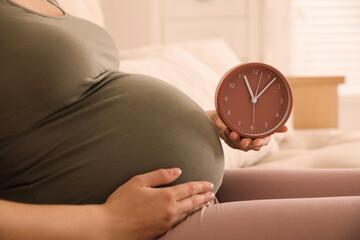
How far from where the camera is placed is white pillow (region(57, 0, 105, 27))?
125cm

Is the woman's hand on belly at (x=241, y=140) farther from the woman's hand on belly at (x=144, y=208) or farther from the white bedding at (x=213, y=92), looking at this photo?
the white bedding at (x=213, y=92)

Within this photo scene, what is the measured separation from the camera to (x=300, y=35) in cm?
332

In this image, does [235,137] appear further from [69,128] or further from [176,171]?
[69,128]

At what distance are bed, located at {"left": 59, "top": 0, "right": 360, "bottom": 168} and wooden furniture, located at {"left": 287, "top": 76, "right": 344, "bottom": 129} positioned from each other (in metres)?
0.32

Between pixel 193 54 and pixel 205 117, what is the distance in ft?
3.02

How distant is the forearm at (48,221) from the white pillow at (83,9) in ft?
2.28

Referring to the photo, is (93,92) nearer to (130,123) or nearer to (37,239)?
(130,123)

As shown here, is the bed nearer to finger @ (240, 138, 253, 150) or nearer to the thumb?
finger @ (240, 138, 253, 150)

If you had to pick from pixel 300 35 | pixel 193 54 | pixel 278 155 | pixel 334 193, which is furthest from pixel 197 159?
pixel 300 35

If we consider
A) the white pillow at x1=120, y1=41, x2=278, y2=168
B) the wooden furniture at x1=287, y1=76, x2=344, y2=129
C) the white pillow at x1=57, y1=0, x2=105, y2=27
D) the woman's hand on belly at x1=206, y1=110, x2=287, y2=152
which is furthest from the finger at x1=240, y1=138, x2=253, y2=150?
the wooden furniture at x1=287, y1=76, x2=344, y2=129

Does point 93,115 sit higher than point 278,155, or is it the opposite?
point 93,115

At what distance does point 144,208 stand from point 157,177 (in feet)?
0.17

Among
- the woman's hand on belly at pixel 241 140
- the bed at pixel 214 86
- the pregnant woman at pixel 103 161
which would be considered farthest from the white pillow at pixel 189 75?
the pregnant woman at pixel 103 161

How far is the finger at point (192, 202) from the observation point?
0.72 m
